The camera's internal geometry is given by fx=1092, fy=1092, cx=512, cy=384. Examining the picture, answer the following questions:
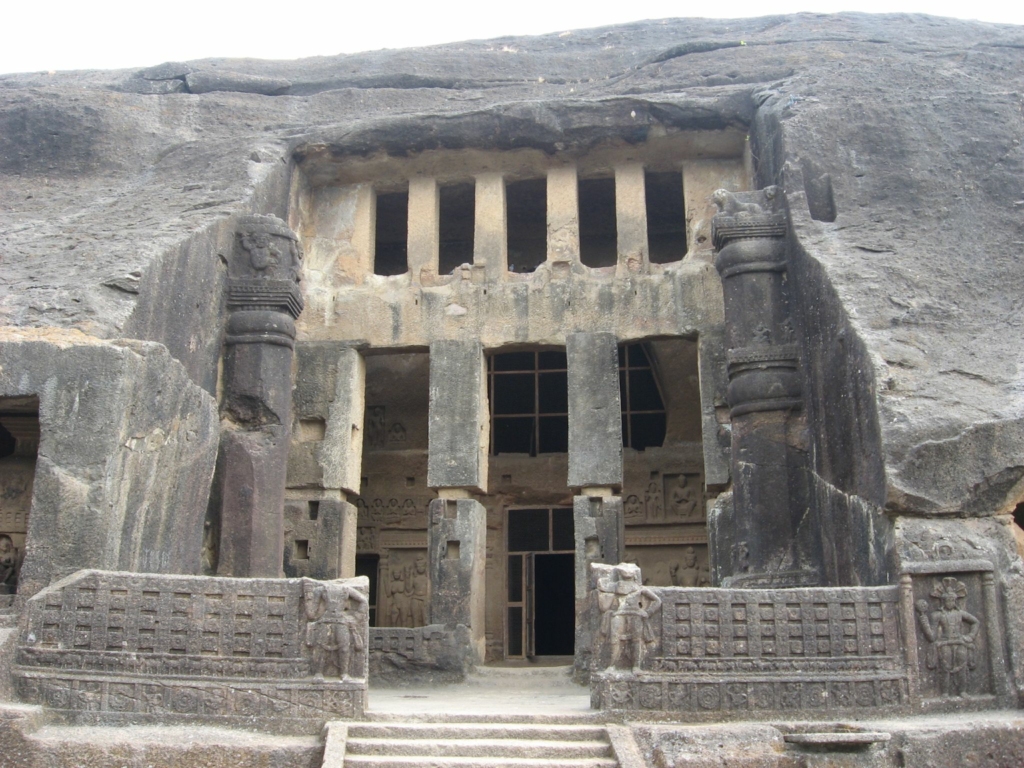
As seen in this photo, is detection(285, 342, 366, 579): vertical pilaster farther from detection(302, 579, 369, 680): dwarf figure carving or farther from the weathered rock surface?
detection(302, 579, 369, 680): dwarf figure carving

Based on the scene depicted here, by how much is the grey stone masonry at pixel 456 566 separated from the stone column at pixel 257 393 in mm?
1385

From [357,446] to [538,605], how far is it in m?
4.16

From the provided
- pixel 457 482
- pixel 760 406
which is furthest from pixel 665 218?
pixel 457 482

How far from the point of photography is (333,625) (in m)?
6.18

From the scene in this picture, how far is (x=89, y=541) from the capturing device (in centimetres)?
647

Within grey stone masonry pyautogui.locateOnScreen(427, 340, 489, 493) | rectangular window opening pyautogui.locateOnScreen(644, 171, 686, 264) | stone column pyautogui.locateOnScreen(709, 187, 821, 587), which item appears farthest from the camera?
rectangular window opening pyautogui.locateOnScreen(644, 171, 686, 264)

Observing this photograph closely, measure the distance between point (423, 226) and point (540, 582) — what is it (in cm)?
490

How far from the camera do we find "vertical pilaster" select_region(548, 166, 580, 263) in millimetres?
10336

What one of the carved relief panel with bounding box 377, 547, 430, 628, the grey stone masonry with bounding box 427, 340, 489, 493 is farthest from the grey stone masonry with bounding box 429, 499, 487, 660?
the carved relief panel with bounding box 377, 547, 430, 628

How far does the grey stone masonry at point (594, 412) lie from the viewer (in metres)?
9.45

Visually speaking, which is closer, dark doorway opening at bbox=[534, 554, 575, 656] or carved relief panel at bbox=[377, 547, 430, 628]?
carved relief panel at bbox=[377, 547, 430, 628]

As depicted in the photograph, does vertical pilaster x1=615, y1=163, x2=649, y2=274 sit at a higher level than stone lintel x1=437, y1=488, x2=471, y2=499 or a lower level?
higher


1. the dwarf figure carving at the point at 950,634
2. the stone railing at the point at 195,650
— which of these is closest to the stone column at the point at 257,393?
the stone railing at the point at 195,650

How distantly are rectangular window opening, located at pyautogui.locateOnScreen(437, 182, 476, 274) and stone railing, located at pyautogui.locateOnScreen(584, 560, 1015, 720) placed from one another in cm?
609
